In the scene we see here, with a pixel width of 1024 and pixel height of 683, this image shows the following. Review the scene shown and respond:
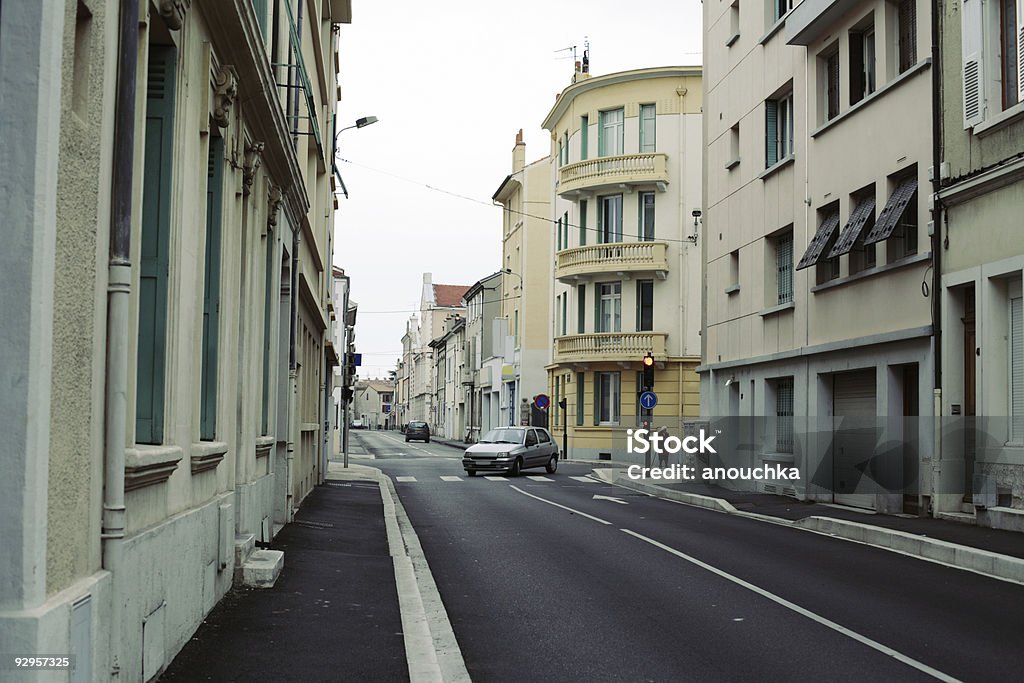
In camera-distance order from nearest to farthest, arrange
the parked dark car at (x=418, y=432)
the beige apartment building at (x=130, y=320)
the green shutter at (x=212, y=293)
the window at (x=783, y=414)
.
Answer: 1. the beige apartment building at (x=130, y=320)
2. the green shutter at (x=212, y=293)
3. the window at (x=783, y=414)
4. the parked dark car at (x=418, y=432)

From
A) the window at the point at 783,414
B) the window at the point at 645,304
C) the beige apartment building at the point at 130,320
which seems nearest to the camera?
the beige apartment building at the point at 130,320

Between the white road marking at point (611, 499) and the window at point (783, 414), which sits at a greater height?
the window at point (783, 414)

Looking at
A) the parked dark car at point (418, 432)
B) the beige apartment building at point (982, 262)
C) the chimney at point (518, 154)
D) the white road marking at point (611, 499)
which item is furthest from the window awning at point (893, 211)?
the parked dark car at point (418, 432)

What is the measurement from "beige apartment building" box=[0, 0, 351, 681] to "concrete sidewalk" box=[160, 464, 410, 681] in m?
0.22

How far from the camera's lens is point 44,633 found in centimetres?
419

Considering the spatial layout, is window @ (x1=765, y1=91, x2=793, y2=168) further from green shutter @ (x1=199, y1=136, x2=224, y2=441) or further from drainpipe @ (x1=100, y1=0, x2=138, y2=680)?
drainpipe @ (x1=100, y1=0, x2=138, y2=680)

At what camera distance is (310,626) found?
8500 millimetres

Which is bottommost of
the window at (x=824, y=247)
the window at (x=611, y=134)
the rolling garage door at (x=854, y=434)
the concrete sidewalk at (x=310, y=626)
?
the concrete sidewalk at (x=310, y=626)

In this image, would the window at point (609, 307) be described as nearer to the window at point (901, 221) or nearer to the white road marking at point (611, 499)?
the white road marking at point (611, 499)

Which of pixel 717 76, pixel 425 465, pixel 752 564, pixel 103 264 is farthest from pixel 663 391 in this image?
pixel 103 264

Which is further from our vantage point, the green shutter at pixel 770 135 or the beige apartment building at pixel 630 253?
the beige apartment building at pixel 630 253

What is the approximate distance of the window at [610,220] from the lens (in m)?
47.9

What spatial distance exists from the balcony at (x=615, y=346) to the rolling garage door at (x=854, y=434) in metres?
23.2

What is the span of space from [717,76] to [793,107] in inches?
213
